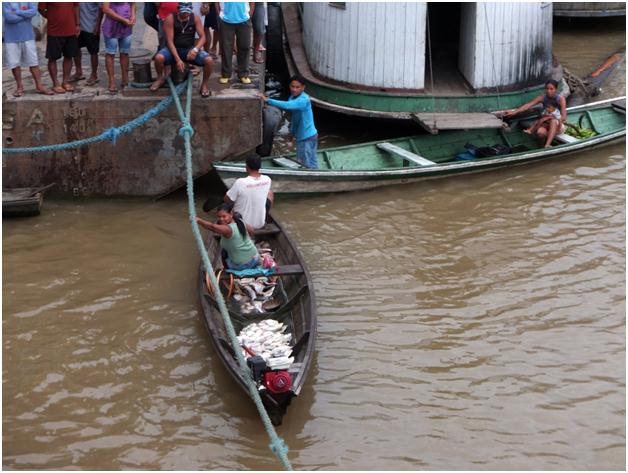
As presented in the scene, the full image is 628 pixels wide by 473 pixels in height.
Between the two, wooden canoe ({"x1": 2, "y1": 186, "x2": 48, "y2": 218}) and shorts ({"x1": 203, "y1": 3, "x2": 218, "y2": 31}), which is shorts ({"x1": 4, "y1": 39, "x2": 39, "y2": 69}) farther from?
shorts ({"x1": 203, "y1": 3, "x2": 218, "y2": 31})

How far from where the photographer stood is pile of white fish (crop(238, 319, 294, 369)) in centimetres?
760

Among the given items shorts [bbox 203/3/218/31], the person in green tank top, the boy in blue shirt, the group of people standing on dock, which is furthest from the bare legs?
the person in green tank top

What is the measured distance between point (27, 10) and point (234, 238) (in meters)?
4.01

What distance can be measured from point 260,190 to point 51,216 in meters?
2.93

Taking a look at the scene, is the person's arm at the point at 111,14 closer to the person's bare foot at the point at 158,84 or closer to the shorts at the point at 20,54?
the person's bare foot at the point at 158,84

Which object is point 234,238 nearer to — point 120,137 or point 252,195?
point 252,195

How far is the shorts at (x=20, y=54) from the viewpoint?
34.8 feet

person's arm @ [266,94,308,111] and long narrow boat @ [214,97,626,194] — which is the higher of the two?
person's arm @ [266,94,308,111]

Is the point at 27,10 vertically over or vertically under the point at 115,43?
over

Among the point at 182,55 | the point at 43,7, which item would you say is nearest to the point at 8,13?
the point at 43,7

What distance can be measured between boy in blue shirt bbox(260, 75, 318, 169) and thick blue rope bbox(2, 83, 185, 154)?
120 cm

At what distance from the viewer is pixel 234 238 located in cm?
878

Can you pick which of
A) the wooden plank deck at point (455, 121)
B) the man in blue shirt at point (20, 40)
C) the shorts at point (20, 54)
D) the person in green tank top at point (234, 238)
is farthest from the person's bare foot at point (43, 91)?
the wooden plank deck at point (455, 121)

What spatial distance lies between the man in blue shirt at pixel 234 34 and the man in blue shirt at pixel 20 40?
2.18 metres
